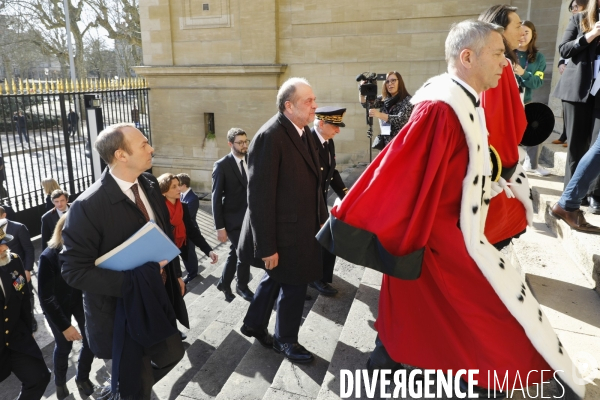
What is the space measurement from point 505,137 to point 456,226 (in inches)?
31.1

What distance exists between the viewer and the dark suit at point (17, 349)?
2975mm

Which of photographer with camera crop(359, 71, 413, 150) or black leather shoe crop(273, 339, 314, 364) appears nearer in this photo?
black leather shoe crop(273, 339, 314, 364)

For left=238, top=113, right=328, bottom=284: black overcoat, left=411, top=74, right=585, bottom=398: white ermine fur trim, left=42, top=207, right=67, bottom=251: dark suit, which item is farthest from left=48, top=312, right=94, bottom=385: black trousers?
left=411, top=74, right=585, bottom=398: white ermine fur trim

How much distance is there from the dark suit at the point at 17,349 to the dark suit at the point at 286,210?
1694 millimetres

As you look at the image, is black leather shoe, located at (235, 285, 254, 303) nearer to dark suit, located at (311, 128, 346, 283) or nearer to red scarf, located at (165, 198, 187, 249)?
red scarf, located at (165, 198, 187, 249)

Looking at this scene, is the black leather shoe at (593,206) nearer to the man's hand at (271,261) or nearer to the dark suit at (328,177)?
the dark suit at (328,177)

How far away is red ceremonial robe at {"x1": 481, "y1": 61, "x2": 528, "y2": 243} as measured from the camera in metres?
2.31

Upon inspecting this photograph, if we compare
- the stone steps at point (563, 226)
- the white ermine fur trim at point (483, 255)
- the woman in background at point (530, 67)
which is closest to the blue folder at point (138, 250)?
the white ermine fur trim at point (483, 255)

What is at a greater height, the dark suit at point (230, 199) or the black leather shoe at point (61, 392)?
the dark suit at point (230, 199)

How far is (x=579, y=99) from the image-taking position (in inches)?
135

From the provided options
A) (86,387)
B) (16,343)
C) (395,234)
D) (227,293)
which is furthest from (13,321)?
(395,234)

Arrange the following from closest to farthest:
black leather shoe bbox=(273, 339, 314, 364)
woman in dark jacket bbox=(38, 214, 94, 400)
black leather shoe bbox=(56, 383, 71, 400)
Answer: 1. black leather shoe bbox=(273, 339, 314, 364)
2. woman in dark jacket bbox=(38, 214, 94, 400)
3. black leather shoe bbox=(56, 383, 71, 400)

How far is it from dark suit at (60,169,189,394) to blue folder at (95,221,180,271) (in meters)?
0.05

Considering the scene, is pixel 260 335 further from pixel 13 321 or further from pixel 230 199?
pixel 230 199
